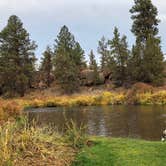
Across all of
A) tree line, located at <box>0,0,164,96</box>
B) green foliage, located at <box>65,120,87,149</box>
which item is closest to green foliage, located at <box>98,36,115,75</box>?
tree line, located at <box>0,0,164,96</box>

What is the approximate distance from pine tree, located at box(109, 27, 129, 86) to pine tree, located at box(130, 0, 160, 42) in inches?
193

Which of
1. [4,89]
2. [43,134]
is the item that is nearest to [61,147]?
[43,134]

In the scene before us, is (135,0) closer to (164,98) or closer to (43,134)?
(164,98)

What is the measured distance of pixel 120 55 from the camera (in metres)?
61.4

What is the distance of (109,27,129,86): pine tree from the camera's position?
201 ft

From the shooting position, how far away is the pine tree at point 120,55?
6112 cm

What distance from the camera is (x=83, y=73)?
6988 centimetres

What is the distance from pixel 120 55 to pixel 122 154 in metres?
51.5

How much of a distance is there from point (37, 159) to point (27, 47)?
5788 centimetres

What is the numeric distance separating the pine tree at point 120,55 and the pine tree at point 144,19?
489 centimetres

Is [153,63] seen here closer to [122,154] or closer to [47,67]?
[47,67]

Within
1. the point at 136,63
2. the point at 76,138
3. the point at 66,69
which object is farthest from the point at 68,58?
the point at 76,138

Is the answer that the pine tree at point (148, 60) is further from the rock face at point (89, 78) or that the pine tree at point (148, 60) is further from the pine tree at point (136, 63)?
the rock face at point (89, 78)

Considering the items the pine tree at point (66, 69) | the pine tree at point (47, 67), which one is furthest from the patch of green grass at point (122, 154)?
the pine tree at point (47, 67)
